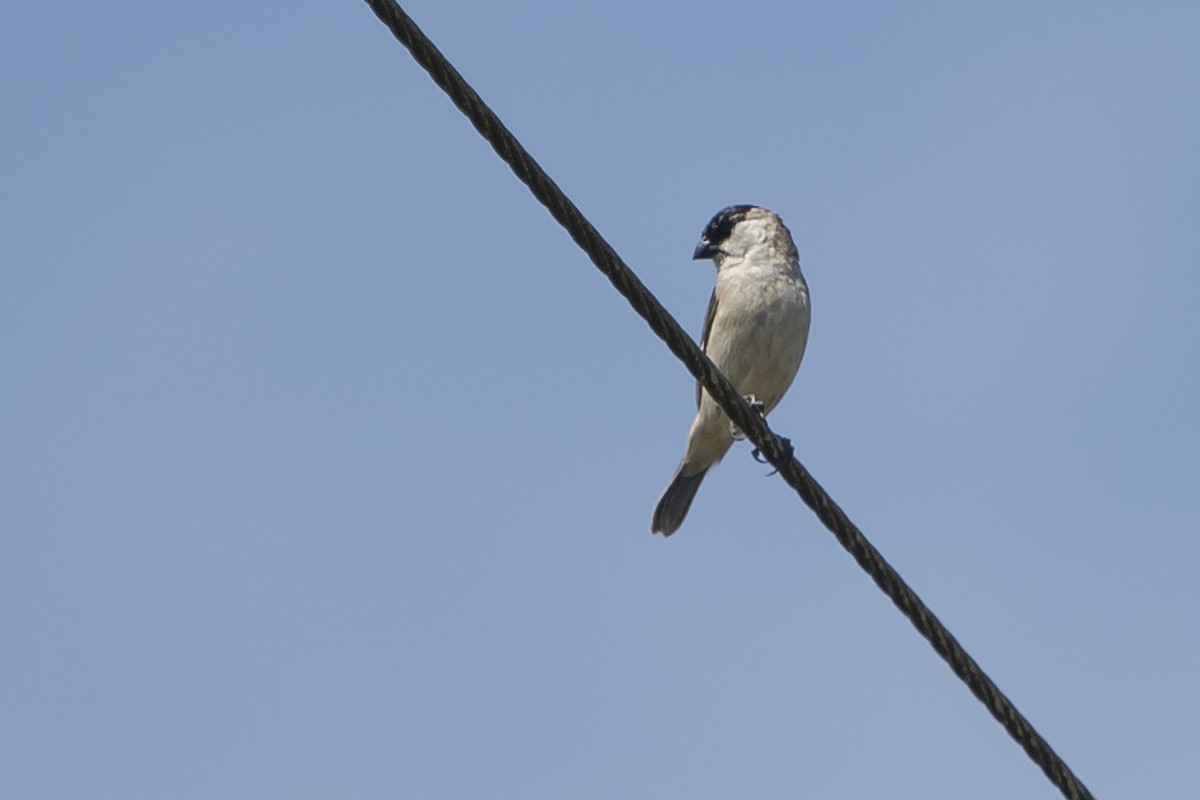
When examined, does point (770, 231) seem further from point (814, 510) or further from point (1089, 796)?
point (1089, 796)

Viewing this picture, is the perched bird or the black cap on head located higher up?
the black cap on head

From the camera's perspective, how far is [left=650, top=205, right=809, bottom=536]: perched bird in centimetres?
988

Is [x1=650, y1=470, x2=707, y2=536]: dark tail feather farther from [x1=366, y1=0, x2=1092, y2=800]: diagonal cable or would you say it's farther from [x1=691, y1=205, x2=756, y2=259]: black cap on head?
[x1=366, y1=0, x2=1092, y2=800]: diagonal cable

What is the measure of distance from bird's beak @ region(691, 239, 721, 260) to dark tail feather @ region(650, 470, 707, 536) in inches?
56.5

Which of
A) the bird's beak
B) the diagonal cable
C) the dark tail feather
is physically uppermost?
the bird's beak

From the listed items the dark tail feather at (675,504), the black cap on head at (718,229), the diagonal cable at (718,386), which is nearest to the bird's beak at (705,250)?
the black cap on head at (718,229)

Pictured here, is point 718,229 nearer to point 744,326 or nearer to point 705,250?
point 705,250

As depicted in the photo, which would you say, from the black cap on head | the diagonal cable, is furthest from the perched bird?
the diagonal cable

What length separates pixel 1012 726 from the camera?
16.4 ft

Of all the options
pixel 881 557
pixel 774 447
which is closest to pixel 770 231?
pixel 774 447

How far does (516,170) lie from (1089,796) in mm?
2507

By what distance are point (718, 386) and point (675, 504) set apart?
18.4 feet

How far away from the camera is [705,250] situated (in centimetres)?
1102

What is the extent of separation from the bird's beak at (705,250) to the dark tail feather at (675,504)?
1.44 meters
